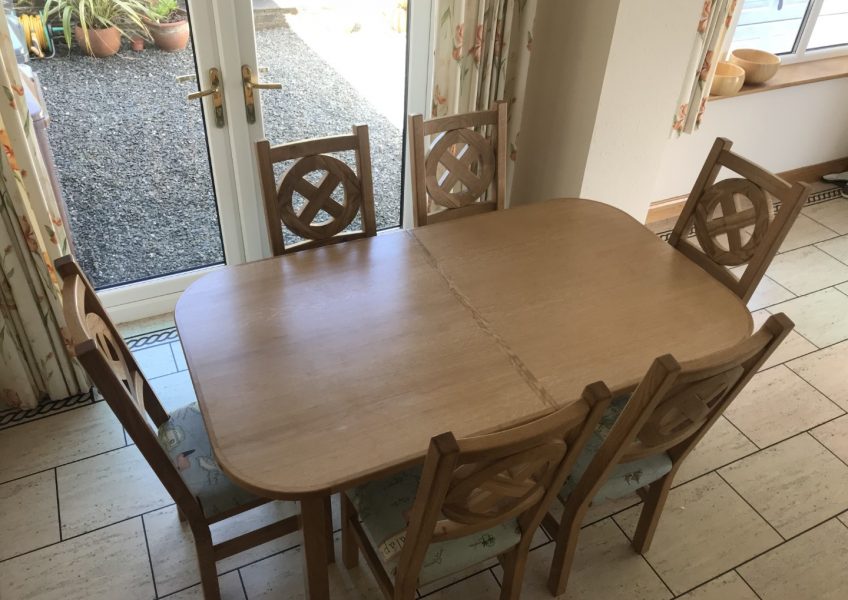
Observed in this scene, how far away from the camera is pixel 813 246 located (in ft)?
11.7

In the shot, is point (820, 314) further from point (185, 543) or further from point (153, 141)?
point (153, 141)

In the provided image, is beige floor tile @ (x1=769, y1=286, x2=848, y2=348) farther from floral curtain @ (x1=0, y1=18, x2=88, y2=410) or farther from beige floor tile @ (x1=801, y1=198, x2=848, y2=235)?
floral curtain @ (x1=0, y1=18, x2=88, y2=410)

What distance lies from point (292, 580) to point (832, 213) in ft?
11.7

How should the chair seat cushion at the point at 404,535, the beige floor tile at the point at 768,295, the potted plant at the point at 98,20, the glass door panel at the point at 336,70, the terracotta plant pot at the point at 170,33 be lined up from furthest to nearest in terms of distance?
the beige floor tile at the point at 768,295 → the glass door panel at the point at 336,70 → the terracotta plant pot at the point at 170,33 → the potted plant at the point at 98,20 → the chair seat cushion at the point at 404,535

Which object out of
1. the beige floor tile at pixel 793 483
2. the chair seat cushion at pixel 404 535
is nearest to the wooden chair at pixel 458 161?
the chair seat cushion at pixel 404 535

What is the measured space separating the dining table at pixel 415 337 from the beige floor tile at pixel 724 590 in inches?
31.3

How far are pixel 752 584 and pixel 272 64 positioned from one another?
237cm

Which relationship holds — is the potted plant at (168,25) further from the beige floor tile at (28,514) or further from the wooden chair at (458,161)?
the beige floor tile at (28,514)

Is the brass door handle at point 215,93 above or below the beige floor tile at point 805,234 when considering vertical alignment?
above

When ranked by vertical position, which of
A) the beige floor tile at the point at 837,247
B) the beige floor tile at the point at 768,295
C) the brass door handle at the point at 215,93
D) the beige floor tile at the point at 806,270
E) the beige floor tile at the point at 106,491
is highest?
the brass door handle at the point at 215,93

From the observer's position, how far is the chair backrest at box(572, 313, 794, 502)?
1.38m

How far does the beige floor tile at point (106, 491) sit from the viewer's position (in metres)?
2.12

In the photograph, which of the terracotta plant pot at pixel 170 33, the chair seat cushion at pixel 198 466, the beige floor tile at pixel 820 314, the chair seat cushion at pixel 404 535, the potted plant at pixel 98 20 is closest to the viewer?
the chair seat cushion at pixel 404 535

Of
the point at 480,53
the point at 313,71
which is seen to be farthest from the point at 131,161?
the point at 480,53
